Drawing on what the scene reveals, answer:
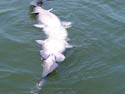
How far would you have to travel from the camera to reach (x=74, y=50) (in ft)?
35.8

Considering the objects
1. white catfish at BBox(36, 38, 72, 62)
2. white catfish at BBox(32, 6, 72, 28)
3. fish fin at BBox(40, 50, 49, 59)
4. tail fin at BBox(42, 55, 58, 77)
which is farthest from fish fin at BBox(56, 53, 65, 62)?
white catfish at BBox(32, 6, 72, 28)

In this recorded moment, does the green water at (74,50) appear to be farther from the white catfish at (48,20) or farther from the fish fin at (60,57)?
the white catfish at (48,20)

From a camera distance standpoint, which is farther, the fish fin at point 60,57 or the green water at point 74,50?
the fish fin at point 60,57

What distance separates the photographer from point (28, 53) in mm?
10750

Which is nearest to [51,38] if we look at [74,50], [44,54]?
[74,50]

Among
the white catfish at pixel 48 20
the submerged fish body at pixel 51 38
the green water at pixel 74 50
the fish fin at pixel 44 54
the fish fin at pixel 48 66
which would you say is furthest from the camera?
the white catfish at pixel 48 20

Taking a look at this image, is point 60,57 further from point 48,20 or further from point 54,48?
point 48,20

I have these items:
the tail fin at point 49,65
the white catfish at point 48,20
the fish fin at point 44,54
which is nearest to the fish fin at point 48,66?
the tail fin at point 49,65

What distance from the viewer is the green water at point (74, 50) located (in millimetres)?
9625

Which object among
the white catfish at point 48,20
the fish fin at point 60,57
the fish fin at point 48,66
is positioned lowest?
the fish fin at point 48,66

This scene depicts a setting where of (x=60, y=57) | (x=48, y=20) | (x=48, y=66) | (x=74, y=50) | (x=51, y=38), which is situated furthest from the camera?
(x=48, y=20)

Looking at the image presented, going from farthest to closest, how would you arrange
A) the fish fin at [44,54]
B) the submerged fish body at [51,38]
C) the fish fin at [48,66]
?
the fish fin at [44,54], the submerged fish body at [51,38], the fish fin at [48,66]

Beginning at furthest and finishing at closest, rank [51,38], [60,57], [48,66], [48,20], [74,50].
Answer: [48,20] < [51,38] < [74,50] < [60,57] < [48,66]

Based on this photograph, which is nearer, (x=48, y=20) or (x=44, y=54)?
(x=44, y=54)
